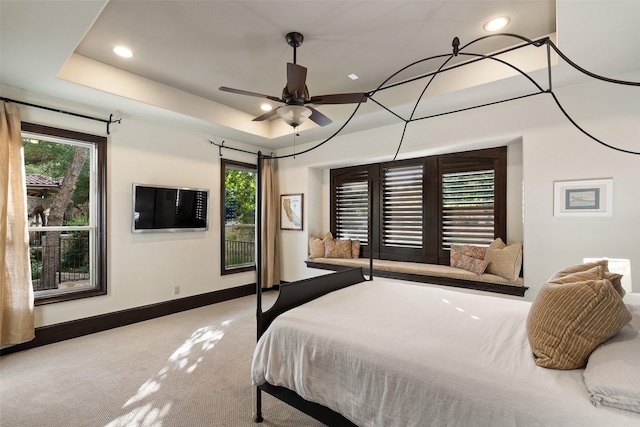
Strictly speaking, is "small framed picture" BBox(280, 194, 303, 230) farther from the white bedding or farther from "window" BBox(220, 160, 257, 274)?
the white bedding

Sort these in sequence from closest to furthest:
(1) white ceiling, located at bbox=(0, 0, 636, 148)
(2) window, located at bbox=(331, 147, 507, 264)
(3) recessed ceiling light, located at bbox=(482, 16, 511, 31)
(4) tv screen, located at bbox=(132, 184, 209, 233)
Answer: (1) white ceiling, located at bbox=(0, 0, 636, 148) → (3) recessed ceiling light, located at bbox=(482, 16, 511, 31) → (2) window, located at bbox=(331, 147, 507, 264) → (4) tv screen, located at bbox=(132, 184, 209, 233)

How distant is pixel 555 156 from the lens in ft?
10.3

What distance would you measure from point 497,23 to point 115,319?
4999mm

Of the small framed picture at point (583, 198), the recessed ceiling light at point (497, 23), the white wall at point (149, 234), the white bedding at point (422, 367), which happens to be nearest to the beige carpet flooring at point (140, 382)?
the white wall at point (149, 234)

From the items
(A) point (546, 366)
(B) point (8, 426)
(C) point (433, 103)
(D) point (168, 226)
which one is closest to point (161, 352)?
(B) point (8, 426)

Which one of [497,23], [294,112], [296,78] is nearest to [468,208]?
[497,23]

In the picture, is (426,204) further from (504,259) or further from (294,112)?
(294,112)

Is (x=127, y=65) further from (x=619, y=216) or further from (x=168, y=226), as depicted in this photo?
(x=619, y=216)

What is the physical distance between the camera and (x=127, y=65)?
10.6 ft

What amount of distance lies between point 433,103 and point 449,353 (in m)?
A: 2.86

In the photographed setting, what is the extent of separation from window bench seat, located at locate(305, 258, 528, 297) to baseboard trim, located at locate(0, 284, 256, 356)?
1868 millimetres

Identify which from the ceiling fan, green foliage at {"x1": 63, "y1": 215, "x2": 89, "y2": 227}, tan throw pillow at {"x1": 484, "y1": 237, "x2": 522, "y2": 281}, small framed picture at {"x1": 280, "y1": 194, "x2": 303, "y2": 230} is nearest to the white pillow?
the ceiling fan

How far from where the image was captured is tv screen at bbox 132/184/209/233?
158 inches

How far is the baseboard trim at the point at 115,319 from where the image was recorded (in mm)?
3232
